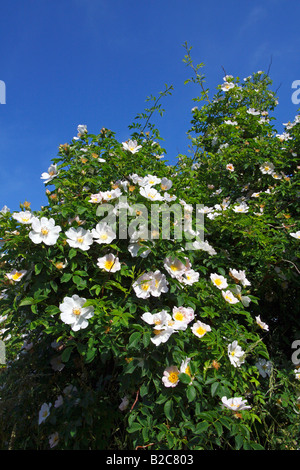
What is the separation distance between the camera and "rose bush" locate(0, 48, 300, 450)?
1.42 meters

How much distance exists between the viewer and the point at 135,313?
1.60m

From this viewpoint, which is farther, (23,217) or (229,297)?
(229,297)

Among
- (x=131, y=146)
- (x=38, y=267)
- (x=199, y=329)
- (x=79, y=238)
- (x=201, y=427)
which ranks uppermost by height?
(x=131, y=146)

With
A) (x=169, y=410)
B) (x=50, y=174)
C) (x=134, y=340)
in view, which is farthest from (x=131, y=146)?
(x=169, y=410)

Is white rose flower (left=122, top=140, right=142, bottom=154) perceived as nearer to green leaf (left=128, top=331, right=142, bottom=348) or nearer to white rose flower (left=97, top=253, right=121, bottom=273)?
white rose flower (left=97, top=253, right=121, bottom=273)

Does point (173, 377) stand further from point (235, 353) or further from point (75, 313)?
point (75, 313)

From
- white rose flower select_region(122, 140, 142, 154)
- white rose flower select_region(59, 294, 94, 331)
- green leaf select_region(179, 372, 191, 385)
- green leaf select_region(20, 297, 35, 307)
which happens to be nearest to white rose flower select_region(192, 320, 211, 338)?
green leaf select_region(179, 372, 191, 385)

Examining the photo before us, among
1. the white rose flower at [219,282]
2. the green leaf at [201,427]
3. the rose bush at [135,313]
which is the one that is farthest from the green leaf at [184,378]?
the white rose flower at [219,282]

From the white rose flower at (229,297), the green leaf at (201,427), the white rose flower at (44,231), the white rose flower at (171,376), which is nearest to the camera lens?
the green leaf at (201,427)

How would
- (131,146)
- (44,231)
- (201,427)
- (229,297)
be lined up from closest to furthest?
(201,427) → (44,231) → (229,297) → (131,146)

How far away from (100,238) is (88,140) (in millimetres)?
923

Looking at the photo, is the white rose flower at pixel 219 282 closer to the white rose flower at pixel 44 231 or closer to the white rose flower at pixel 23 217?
the white rose flower at pixel 44 231

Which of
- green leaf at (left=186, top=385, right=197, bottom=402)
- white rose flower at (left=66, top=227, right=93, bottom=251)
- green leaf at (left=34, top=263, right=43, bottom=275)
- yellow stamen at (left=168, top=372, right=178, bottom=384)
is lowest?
green leaf at (left=186, top=385, right=197, bottom=402)

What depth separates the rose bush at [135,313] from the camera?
142 cm
